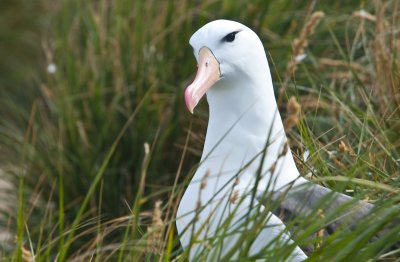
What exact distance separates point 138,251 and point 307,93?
203cm

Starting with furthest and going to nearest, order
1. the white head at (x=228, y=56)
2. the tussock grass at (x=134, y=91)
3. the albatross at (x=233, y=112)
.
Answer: the tussock grass at (x=134, y=91)
the white head at (x=228, y=56)
the albatross at (x=233, y=112)

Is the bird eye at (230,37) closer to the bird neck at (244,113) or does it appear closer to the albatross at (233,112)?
the albatross at (233,112)

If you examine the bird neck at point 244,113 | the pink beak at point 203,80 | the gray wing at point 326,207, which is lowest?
the gray wing at point 326,207

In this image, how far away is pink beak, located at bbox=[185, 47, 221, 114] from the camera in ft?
10.3

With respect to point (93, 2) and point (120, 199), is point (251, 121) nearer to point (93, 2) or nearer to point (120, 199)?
point (120, 199)

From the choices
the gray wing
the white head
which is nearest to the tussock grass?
the white head

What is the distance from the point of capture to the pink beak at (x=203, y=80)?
314 cm

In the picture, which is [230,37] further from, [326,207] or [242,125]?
[326,207]

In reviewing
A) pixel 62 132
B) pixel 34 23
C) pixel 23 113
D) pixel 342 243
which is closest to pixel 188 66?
pixel 62 132

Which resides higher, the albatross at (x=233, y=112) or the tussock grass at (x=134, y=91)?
the albatross at (x=233, y=112)

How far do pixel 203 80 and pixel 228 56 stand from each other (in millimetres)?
132

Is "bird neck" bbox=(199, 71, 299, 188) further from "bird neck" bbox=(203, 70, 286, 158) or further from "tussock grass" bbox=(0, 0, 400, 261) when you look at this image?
"tussock grass" bbox=(0, 0, 400, 261)

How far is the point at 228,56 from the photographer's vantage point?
3250mm

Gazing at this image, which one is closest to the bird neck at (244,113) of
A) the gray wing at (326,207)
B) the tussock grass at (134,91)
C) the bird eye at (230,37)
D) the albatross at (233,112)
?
the albatross at (233,112)
